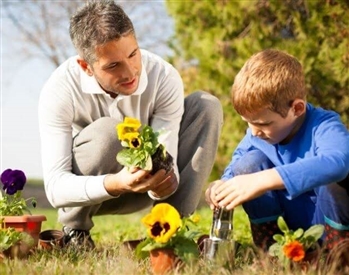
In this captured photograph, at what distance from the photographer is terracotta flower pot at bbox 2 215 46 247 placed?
137 inches

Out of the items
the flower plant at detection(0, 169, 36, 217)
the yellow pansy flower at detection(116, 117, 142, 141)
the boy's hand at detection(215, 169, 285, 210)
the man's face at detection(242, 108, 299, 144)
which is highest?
the yellow pansy flower at detection(116, 117, 142, 141)

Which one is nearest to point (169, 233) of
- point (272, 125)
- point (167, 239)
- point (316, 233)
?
point (167, 239)

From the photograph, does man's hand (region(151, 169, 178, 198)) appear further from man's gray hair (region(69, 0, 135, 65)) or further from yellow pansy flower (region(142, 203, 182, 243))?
man's gray hair (region(69, 0, 135, 65))

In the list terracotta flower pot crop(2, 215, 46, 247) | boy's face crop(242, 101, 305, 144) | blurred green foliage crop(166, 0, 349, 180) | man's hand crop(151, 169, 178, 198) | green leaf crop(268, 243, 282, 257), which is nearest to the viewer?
green leaf crop(268, 243, 282, 257)

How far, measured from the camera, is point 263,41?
28.4 ft

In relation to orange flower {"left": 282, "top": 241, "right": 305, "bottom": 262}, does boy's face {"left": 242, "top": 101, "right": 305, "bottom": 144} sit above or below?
above

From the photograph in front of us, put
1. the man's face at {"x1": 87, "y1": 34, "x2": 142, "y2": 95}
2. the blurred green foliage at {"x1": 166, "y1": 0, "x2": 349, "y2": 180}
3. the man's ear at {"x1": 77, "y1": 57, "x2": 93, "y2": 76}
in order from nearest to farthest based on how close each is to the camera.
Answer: the man's face at {"x1": 87, "y1": 34, "x2": 142, "y2": 95}
the man's ear at {"x1": 77, "y1": 57, "x2": 93, "y2": 76}
the blurred green foliage at {"x1": 166, "y1": 0, "x2": 349, "y2": 180}

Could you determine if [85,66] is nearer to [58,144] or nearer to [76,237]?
[58,144]

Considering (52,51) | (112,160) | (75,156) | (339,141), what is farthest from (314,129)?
(52,51)

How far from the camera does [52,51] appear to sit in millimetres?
13641

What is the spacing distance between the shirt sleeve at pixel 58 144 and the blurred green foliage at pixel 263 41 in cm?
483

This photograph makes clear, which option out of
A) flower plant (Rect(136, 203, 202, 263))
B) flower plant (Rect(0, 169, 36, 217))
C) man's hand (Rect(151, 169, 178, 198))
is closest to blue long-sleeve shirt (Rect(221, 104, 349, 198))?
man's hand (Rect(151, 169, 178, 198))

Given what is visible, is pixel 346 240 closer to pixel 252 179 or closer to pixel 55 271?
pixel 252 179

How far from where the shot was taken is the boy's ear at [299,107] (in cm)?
302
